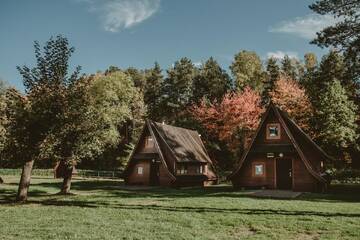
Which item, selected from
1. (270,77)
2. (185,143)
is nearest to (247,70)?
(270,77)

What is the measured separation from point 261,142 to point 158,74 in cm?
4863

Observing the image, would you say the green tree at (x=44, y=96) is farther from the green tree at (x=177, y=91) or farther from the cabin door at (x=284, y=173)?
the green tree at (x=177, y=91)

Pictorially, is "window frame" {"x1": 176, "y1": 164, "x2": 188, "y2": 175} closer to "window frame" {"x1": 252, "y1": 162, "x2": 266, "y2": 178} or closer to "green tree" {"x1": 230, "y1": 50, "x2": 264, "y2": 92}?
"window frame" {"x1": 252, "y1": 162, "x2": 266, "y2": 178}

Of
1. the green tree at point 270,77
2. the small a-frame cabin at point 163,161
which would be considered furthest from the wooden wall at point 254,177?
the green tree at point 270,77

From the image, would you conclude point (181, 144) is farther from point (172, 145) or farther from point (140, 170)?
point (140, 170)

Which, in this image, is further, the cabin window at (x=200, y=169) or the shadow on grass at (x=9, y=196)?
the cabin window at (x=200, y=169)

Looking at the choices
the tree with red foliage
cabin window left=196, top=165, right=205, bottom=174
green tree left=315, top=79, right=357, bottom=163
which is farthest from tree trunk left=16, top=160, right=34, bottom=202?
the tree with red foliage

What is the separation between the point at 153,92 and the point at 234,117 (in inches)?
1048

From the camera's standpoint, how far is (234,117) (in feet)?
165

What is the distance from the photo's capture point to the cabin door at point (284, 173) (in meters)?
29.2

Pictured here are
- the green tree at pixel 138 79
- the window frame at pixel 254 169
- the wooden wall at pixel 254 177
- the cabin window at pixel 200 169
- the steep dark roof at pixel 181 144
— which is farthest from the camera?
the green tree at pixel 138 79

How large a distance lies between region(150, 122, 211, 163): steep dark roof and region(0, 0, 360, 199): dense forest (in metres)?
5.75

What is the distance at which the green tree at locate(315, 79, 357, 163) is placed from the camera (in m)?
40.5

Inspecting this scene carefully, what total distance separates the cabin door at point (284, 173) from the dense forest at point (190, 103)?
4673mm
